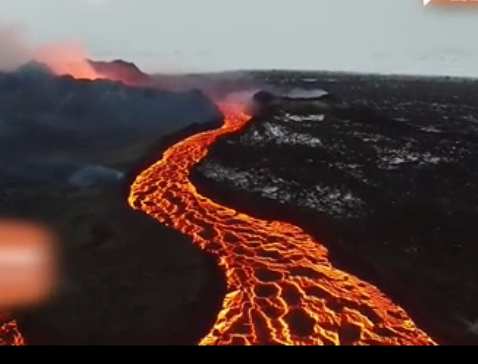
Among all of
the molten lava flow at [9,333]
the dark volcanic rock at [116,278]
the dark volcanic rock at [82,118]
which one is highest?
the dark volcanic rock at [82,118]

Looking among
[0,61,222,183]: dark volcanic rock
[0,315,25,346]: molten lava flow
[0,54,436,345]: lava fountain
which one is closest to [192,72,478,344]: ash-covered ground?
[0,54,436,345]: lava fountain

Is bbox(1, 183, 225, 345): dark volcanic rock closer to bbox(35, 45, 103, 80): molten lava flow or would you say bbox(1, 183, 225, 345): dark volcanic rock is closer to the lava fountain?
the lava fountain

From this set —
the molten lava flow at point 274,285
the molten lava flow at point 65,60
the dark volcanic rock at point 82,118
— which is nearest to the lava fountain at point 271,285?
the molten lava flow at point 274,285

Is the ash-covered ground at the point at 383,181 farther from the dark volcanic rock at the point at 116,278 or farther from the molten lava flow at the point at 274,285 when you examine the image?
the dark volcanic rock at the point at 116,278

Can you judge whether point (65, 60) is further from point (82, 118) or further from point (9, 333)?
point (9, 333)

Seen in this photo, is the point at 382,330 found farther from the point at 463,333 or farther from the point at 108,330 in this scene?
the point at 108,330
